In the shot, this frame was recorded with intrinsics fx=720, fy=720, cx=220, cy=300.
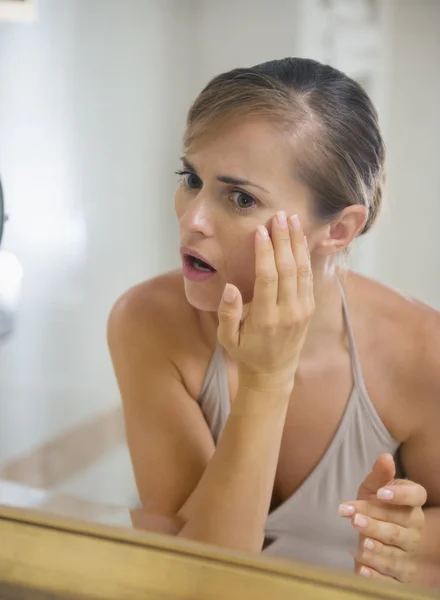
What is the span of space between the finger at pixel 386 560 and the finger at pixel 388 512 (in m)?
0.02

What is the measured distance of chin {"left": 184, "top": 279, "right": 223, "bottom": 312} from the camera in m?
0.54

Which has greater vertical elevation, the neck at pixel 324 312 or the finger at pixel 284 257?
the finger at pixel 284 257

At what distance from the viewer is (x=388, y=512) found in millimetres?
492

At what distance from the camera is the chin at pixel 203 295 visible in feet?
1.78

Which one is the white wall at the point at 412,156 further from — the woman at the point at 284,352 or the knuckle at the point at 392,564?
the knuckle at the point at 392,564

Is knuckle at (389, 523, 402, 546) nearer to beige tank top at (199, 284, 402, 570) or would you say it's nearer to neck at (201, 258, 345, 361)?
beige tank top at (199, 284, 402, 570)

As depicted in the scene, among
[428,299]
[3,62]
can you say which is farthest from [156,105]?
[428,299]

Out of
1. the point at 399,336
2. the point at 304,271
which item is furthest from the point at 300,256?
the point at 399,336

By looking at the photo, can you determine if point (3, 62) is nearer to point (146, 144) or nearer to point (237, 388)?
point (146, 144)

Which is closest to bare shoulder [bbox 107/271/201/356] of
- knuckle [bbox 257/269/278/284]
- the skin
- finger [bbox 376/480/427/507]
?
the skin

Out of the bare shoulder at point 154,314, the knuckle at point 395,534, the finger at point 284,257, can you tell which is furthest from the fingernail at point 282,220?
the knuckle at point 395,534

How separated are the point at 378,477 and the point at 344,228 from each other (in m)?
0.18

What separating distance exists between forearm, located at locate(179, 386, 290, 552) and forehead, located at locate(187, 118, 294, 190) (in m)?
0.15

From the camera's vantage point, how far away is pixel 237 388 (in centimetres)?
55
